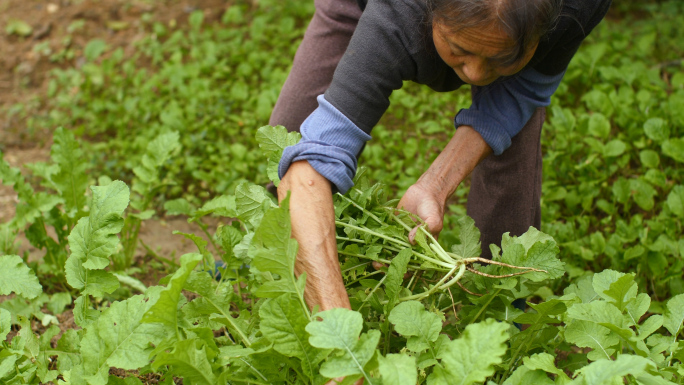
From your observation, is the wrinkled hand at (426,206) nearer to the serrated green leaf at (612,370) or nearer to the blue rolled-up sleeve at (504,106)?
the blue rolled-up sleeve at (504,106)

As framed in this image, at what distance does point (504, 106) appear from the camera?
190cm

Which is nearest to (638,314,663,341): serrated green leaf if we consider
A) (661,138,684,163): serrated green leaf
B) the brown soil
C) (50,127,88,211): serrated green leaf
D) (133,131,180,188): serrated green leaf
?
(661,138,684,163): serrated green leaf

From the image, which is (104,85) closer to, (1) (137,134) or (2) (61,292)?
(1) (137,134)

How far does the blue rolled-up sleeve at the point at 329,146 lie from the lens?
1.57 meters

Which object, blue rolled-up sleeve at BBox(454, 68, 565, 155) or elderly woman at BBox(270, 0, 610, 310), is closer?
elderly woman at BBox(270, 0, 610, 310)

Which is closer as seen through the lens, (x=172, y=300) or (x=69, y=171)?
(x=172, y=300)

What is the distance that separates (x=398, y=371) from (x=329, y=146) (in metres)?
0.62

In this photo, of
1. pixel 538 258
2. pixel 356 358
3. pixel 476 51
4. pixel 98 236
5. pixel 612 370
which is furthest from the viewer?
pixel 98 236

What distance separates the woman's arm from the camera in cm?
149

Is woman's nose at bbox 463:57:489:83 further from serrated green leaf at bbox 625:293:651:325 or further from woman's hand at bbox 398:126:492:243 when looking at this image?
serrated green leaf at bbox 625:293:651:325

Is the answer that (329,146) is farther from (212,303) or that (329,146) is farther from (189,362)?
(189,362)

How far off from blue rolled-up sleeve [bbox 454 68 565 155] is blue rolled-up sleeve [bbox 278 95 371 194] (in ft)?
1.45

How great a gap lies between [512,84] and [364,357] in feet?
3.39

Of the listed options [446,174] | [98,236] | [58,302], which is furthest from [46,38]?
[446,174]
